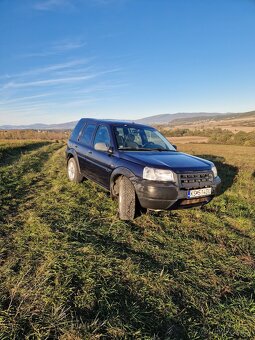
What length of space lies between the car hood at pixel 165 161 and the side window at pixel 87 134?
5.52ft

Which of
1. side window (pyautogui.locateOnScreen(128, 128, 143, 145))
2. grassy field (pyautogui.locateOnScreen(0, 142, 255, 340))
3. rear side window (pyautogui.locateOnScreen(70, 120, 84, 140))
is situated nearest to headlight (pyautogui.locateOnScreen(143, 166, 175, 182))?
grassy field (pyautogui.locateOnScreen(0, 142, 255, 340))

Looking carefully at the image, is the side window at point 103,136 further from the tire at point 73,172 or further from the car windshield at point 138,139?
the tire at point 73,172

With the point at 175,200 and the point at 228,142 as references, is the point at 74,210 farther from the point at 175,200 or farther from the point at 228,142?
the point at 228,142

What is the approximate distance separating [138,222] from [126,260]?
148 cm

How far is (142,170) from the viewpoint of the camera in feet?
14.1

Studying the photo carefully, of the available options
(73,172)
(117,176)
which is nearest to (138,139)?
(117,176)

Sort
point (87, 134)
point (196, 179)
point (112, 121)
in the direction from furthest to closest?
point (87, 134), point (112, 121), point (196, 179)

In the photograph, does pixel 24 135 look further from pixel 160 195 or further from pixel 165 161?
pixel 160 195

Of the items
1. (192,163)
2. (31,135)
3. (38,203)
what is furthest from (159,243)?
(31,135)

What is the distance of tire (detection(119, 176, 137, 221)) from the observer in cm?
445

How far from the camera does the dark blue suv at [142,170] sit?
420 centimetres

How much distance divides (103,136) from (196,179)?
2.35 m

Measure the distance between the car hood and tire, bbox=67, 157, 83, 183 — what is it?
241 cm

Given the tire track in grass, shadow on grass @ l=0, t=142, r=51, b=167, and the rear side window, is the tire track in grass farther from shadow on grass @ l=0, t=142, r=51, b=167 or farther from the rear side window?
shadow on grass @ l=0, t=142, r=51, b=167
